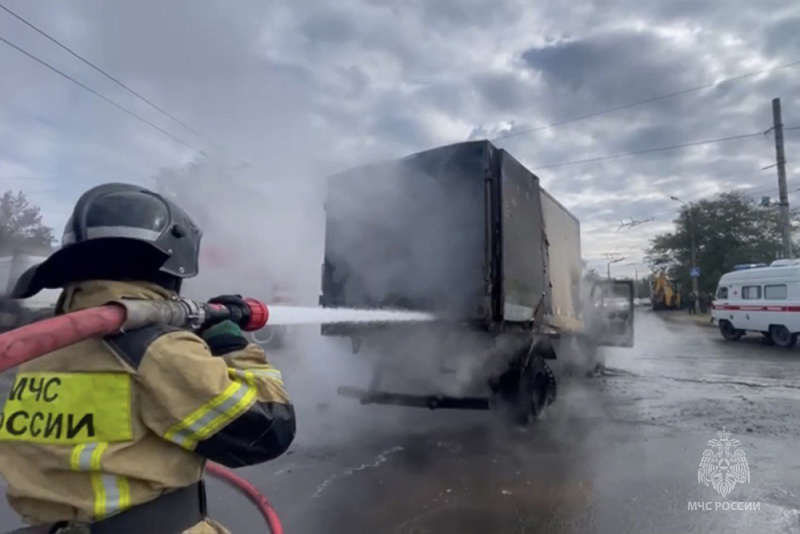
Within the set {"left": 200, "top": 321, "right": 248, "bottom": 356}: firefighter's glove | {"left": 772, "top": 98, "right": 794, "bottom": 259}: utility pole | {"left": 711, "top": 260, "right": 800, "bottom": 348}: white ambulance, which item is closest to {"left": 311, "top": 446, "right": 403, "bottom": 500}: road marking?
{"left": 200, "top": 321, "right": 248, "bottom": 356}: firefighter's glove

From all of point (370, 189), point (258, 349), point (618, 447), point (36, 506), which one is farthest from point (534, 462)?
point (36, 506)

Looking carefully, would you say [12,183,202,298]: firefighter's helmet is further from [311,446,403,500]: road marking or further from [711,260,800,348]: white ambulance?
[711,260,800,348]: white ambulance

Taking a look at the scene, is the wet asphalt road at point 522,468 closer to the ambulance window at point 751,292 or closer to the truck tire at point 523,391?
the truck tire at point 523,391

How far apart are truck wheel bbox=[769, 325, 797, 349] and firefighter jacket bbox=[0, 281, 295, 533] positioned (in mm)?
19430

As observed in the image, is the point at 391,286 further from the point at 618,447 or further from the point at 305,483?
the point at 618,447

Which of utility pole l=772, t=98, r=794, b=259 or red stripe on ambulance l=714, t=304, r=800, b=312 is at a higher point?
utility pole l=772, t=98, r=794, b=259

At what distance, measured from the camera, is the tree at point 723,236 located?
33.6 meters

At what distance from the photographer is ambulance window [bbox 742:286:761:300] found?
17.3m

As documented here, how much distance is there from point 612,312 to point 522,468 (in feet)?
22.7

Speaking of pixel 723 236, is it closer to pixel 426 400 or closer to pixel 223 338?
pixel 426 400

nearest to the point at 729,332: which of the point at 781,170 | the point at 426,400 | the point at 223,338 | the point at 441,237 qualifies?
the point at 781,170

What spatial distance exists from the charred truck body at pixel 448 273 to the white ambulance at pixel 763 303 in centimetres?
1344

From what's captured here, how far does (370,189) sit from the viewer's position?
238 inches

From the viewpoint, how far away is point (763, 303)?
17094 millimetres
